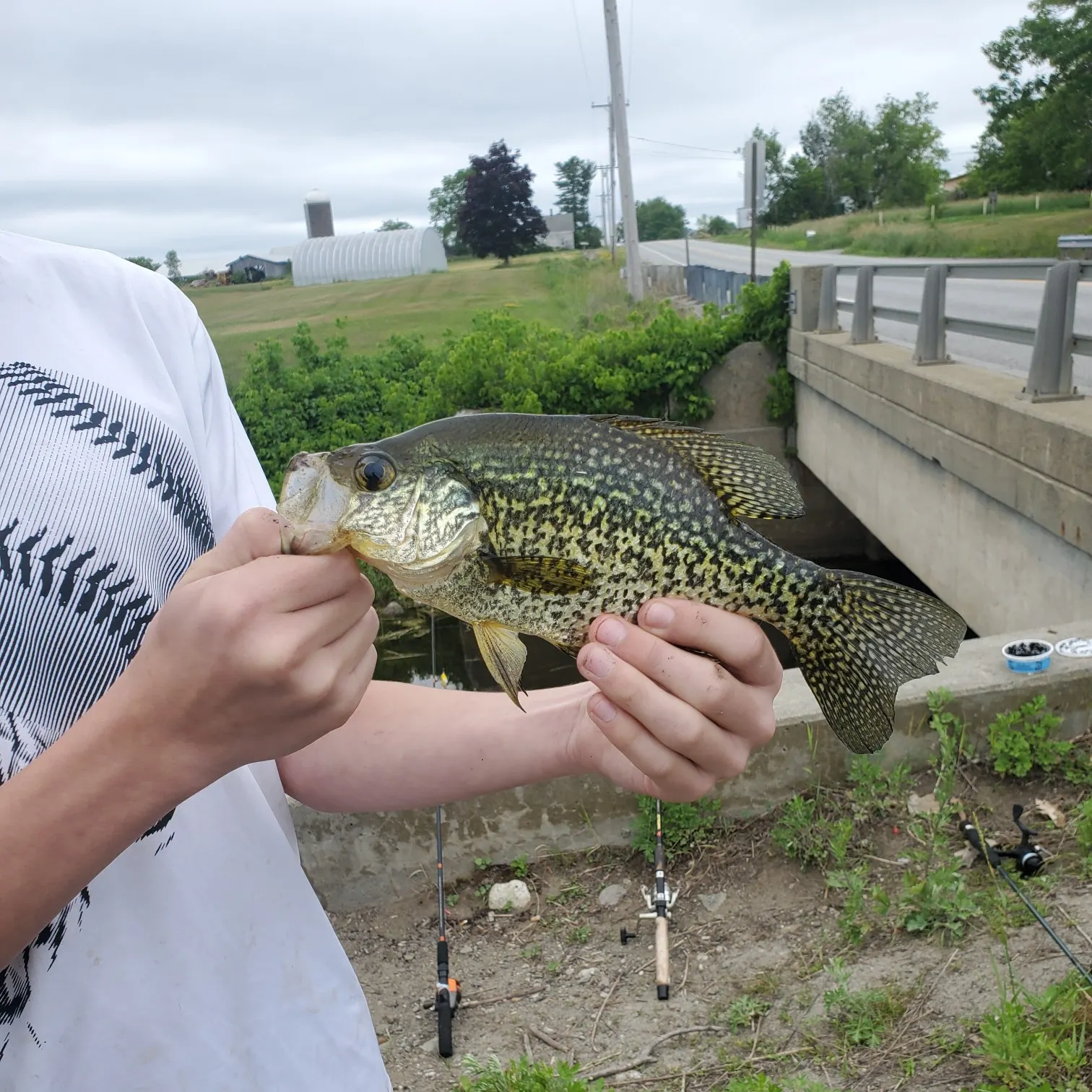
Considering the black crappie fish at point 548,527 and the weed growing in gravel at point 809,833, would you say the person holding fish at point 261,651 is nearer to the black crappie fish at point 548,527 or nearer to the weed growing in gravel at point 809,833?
the black crappie fish at point 548,527

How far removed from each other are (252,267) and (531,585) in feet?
12.7

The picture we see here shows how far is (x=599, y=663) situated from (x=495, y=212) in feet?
112

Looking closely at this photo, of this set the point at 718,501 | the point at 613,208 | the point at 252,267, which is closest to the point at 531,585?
the point at 718,501

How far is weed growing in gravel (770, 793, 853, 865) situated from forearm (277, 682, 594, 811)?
299 cm

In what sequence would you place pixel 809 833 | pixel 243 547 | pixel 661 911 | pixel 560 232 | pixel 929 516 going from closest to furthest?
pixel 243 547 < pixel 661 911 < pixel 809 833 < pixel 929 516 < pixel 560 232

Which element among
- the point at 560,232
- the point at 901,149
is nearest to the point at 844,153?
the point at 901,149

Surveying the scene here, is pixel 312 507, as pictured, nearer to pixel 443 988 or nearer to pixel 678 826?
pixel 443 988

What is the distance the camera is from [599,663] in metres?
1.76

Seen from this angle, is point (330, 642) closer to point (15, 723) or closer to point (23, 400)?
point (15, 723)

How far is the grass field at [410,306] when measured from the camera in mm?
12352

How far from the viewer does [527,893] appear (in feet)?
16.1

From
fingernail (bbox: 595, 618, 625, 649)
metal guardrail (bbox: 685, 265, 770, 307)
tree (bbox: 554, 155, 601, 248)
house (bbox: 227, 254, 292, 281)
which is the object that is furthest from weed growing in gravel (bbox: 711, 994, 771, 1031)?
tree (bbox: 554, 155, 601, 248)

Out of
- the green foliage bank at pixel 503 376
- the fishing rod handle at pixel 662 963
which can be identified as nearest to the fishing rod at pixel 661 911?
the fishing rod handle at pixel 662 963

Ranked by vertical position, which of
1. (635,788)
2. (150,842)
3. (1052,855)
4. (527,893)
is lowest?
(527,893)
